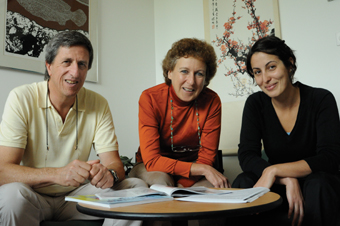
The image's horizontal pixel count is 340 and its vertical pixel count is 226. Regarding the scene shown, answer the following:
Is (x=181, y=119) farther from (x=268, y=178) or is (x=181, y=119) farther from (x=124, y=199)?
(x=124, y=199)

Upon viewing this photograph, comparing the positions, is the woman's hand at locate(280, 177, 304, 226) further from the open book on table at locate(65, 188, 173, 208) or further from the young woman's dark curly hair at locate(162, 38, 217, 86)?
the young woman's dark curly hair at locate(162, 38, 217, 86)

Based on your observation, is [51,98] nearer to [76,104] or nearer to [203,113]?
[76,104]

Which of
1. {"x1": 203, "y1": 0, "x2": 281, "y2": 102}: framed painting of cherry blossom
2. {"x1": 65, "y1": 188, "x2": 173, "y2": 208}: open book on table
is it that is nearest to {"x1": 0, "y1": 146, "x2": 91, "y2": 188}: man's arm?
{"x1": 65, "y1": 188, "x2": 173, "y2": 208}: open book on table

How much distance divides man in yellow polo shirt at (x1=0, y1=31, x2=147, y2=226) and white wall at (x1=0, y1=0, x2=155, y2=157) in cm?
101

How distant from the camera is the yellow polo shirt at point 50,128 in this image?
4.14ft

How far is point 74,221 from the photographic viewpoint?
1168 mm

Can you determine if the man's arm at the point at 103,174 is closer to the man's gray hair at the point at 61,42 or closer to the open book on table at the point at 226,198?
the open book on table at the point at 226,198

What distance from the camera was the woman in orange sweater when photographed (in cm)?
159

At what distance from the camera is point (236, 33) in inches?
107

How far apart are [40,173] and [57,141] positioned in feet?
0.86

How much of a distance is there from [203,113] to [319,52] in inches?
47.9

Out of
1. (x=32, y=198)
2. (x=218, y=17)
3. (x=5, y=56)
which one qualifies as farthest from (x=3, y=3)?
(x=218, y=17)

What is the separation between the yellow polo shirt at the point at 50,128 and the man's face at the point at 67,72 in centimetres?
6

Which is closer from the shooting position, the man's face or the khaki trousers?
the khaki trousers
